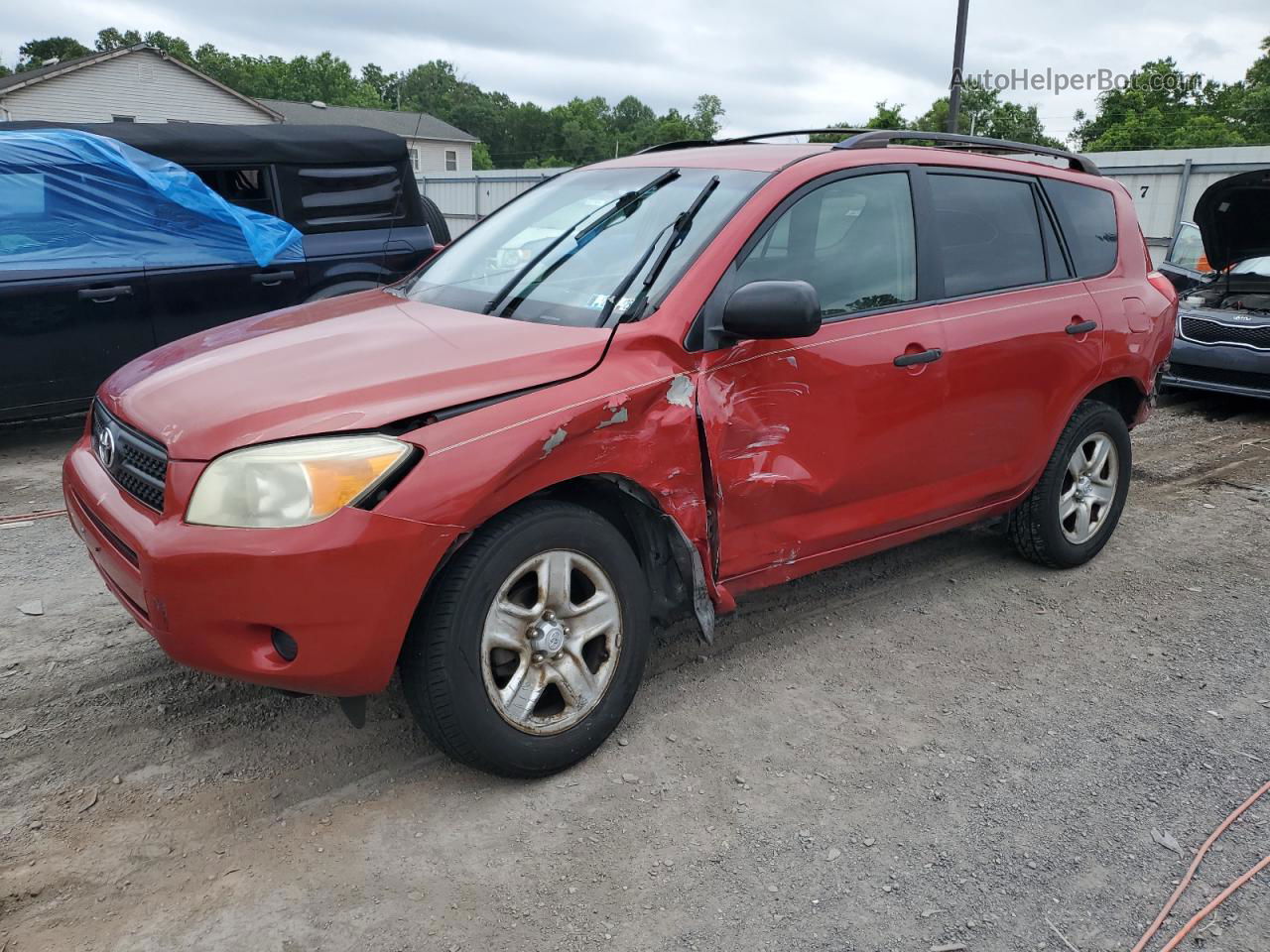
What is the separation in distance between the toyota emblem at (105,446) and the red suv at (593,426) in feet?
0.15

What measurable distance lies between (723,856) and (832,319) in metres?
1.77

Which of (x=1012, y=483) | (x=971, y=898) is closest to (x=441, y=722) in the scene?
(x=971, y=898)

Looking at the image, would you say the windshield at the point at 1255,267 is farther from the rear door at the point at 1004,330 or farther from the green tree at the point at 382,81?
the green tree at the point at 382,81

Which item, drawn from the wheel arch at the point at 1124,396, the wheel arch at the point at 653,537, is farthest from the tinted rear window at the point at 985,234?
the wheel arch at the point at 653,537

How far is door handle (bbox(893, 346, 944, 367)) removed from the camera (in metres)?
3.60

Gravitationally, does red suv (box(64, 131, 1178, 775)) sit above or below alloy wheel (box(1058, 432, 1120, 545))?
above

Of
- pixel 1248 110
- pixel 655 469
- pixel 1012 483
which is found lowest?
pixel 1012 483

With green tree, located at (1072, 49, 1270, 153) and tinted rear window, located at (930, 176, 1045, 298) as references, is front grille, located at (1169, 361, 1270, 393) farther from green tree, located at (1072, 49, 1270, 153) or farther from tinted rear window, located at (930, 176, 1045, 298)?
green tree, located at (1072, 49, 1270, 153)

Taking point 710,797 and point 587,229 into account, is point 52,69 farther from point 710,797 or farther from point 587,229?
point 710,797

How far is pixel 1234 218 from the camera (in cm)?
855

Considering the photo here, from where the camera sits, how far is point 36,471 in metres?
6.00

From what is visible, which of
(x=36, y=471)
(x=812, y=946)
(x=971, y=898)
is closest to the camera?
(x=812, y=946)

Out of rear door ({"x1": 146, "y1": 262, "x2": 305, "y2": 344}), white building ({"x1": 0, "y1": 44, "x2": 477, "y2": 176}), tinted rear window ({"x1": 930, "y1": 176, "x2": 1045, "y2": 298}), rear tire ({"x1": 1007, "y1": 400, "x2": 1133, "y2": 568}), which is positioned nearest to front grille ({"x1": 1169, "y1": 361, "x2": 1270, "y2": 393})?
rear tire ({"x1": 1007, "y1": 400, "x2": 1133, "y2": 568})

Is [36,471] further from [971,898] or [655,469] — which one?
[971,898]
